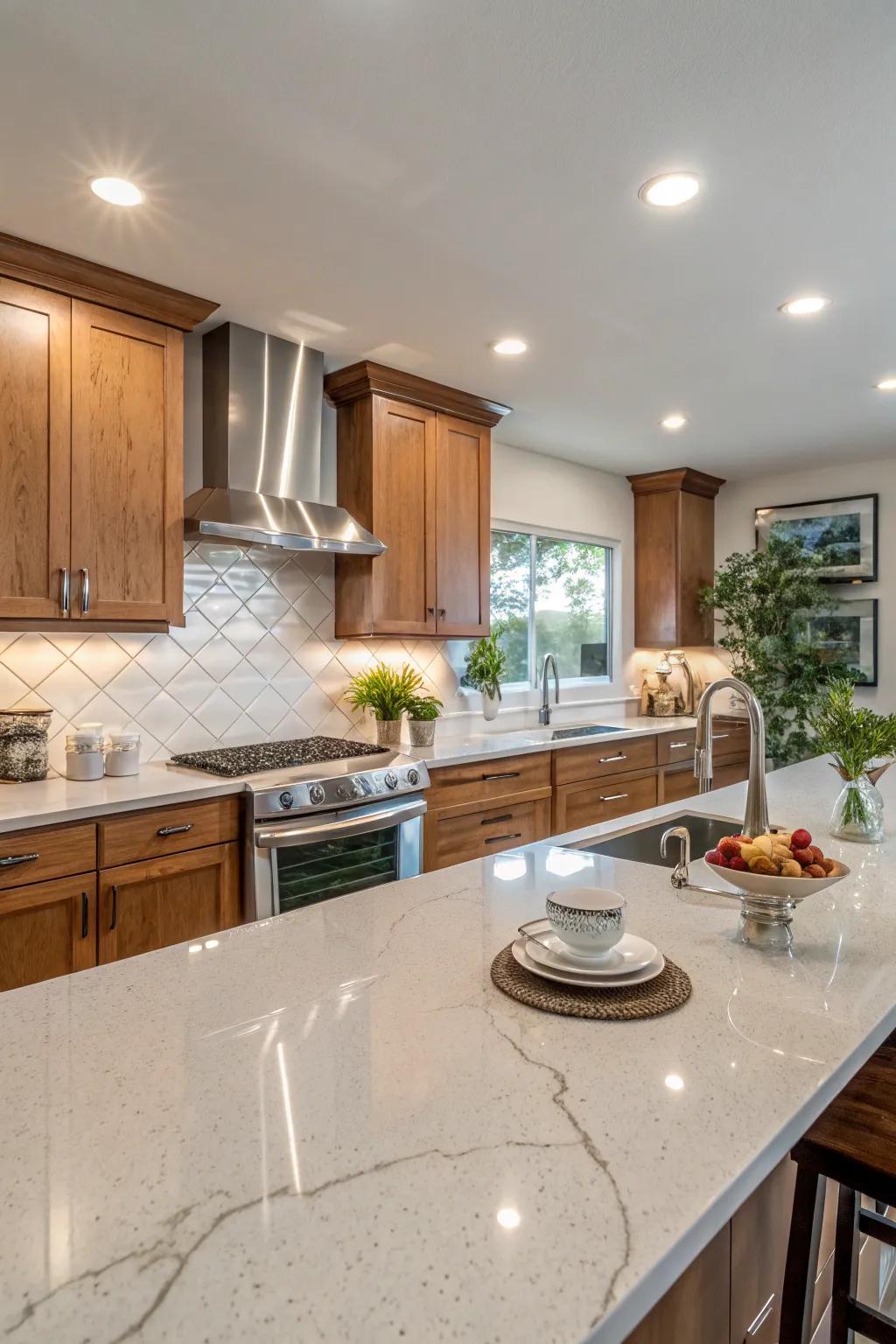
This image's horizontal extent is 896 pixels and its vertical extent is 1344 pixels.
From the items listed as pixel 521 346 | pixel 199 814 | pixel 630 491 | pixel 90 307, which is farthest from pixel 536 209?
pixel 630 491

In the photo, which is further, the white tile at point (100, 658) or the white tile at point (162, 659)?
the white tile at point (162, 659)

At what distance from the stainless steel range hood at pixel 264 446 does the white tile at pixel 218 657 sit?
0.45 metres

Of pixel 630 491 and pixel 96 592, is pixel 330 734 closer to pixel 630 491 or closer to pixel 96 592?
pixel 96 592

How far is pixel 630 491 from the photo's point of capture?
5633 millimetres

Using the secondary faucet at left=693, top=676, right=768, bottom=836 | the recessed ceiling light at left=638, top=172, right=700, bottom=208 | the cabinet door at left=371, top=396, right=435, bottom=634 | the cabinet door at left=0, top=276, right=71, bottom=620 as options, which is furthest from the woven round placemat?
the cabinet door at left=371, top=396, right=435, bottom=634

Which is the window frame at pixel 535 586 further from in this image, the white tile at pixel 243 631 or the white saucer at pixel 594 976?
the white saucer at pixel 594 976

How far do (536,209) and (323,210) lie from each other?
1.87 feet

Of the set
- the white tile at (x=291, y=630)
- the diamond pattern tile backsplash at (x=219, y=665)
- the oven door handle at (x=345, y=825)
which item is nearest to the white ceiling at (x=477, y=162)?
the diamond pattern tile backsplash at (x=219, y=665)

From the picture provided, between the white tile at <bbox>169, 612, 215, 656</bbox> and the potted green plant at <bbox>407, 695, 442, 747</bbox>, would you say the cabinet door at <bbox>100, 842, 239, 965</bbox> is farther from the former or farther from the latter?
the potted green plant at <bbox>407, 695, 442, 747</bbox>

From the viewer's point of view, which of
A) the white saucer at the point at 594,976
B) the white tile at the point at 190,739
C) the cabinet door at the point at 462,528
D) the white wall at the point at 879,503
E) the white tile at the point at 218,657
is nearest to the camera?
the white saucer at the point at 594,976

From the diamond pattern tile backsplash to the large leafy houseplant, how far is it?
96.3 inches

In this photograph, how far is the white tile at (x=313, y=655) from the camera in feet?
11.9

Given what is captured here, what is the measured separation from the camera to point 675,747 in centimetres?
486

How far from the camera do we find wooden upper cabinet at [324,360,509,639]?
354 centimetres
